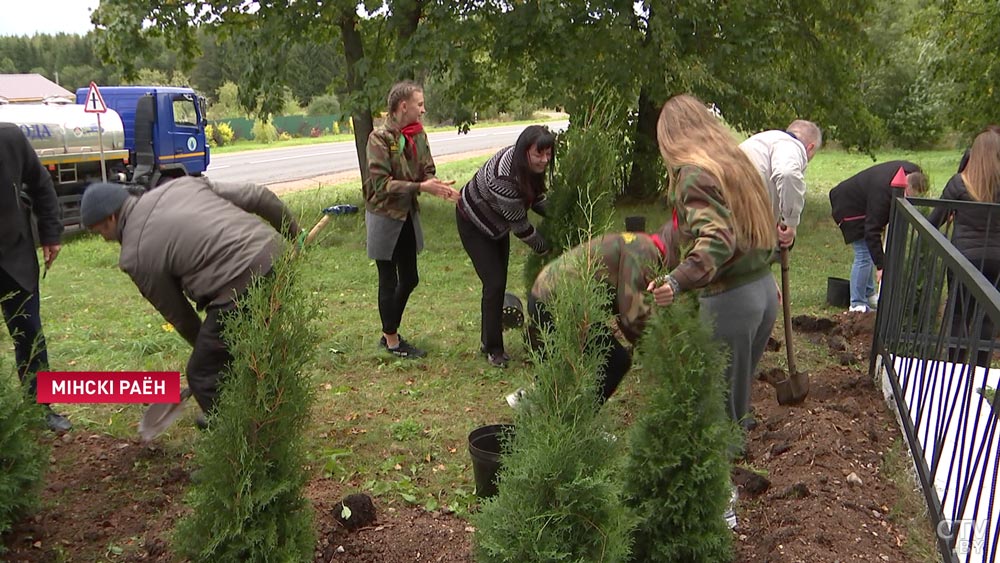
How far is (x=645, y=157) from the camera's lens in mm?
12953

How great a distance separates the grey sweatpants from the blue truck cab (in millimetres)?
13200

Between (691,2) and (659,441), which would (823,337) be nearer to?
(659,441)

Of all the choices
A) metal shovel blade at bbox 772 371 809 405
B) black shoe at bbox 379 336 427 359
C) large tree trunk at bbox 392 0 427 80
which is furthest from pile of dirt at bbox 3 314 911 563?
large tree trunk at bbox 392 0 427 80

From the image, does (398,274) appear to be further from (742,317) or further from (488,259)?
(742,317)

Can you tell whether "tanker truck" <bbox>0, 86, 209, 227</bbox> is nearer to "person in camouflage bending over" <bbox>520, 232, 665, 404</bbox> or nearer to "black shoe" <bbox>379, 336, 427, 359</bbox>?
"black shoe" <bbox>379, 336, 427, 359</bbox>

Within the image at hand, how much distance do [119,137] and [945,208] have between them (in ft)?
42.8

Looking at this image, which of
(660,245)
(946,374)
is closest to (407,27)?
(946,374)

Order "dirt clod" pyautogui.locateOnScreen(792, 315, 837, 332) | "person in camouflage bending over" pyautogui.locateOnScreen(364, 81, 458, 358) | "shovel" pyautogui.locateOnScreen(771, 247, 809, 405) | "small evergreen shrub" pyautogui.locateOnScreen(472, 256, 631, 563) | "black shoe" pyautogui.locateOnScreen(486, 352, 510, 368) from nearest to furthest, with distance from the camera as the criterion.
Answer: "small evergreen shrub" pyautogui.locateOnScreen(472, 256, 631, 563), "shovel" pyautogui.locateOnScreen(771, 247, 809, 405), "person in camouflage bending over" pyautogui.locateOnScreen(364, 81, 458, 358), "black shoe" pyautogui.locateOnScreen(486, 352, 510, 368), "dirt clod" pyautogui.locateOnScreen(792, 315, 837, 332)

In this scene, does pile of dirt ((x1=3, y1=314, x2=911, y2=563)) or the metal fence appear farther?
pile of dirt ((x1=3, y1=314, x2=911, y2=563))

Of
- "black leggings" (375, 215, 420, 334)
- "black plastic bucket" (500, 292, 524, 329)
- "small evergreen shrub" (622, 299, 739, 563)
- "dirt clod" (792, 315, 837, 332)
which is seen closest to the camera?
"small evergreen shrub" (622, 299, 739, 563)

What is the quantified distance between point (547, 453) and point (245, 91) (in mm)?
9248

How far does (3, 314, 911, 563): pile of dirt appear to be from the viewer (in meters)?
3.16

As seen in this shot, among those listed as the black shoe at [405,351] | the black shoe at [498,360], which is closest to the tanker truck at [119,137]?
the black shoe at [405,351]

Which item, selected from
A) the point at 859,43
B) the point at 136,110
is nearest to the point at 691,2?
the point at 859,43
